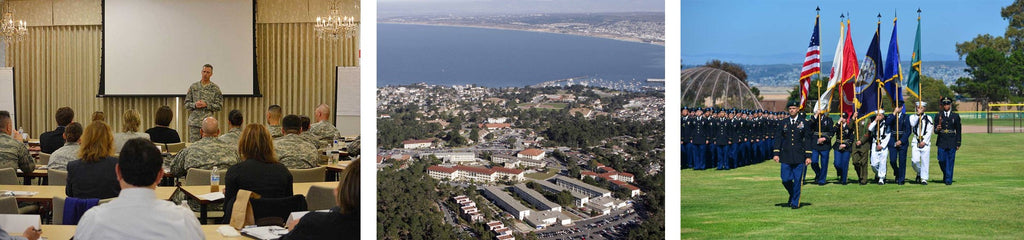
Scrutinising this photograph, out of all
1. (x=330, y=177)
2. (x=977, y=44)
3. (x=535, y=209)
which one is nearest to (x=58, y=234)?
(x=535, y=209)

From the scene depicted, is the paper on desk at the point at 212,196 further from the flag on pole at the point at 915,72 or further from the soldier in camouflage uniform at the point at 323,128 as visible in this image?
the flag on pole at the point at 915,72

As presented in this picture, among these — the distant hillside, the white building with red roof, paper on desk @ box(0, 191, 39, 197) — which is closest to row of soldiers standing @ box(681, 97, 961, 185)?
the distant hillside

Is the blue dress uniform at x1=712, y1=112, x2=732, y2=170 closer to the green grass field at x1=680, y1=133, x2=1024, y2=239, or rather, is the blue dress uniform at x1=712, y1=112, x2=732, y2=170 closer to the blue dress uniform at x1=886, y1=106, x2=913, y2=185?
the green grass field at x1=680, y1=133, x2=1024, y2=239

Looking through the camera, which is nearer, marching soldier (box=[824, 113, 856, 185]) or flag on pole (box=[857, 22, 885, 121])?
flag on pole (box=[857, 22, 885, 121])

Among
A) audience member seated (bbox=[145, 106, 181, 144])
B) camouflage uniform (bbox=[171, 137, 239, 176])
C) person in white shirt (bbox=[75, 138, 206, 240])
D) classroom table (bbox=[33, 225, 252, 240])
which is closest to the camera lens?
person in white shirt (bbox=[75, 138, 206, 240])

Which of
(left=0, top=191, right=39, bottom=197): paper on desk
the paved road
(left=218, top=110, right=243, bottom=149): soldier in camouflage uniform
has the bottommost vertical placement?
the paved road

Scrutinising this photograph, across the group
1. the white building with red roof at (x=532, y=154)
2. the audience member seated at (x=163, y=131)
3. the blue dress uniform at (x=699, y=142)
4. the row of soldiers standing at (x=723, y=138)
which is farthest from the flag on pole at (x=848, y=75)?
the audience member seated at (x=163, y=131)
